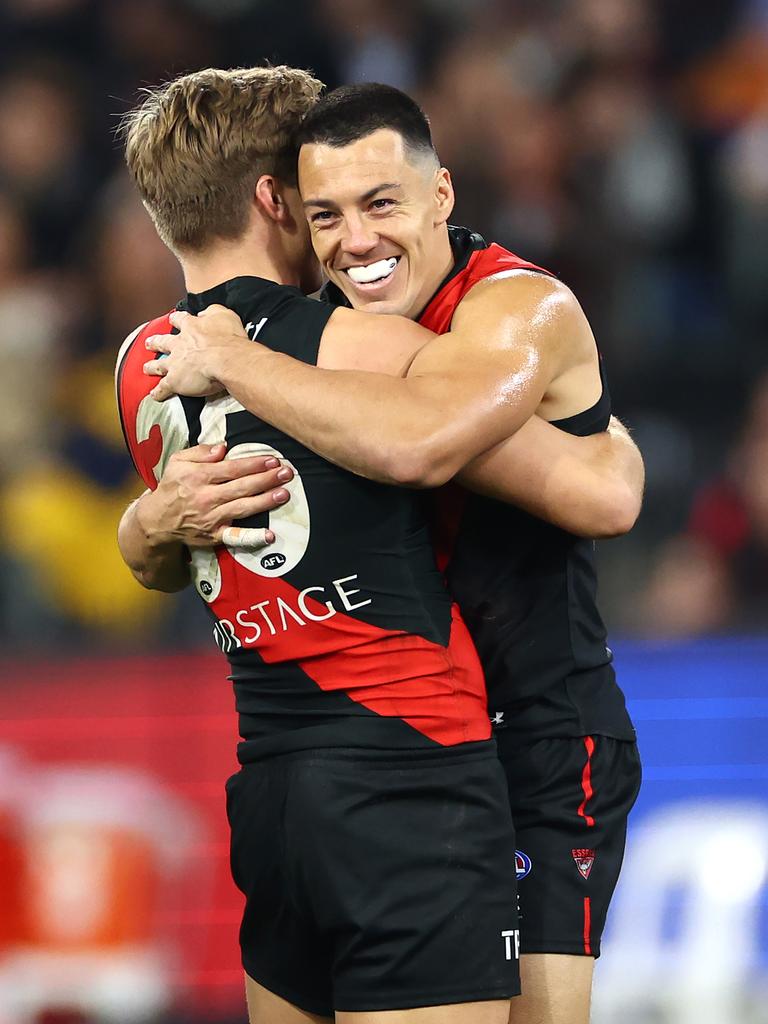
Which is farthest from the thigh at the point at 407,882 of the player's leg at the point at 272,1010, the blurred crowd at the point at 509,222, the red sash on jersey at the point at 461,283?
the blurred crowd at the point at 509,222

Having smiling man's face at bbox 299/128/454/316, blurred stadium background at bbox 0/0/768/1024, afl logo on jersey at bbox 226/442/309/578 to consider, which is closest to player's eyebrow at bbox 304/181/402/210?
smiling man's face at bbox 299/128/454/316

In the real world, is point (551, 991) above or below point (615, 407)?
below

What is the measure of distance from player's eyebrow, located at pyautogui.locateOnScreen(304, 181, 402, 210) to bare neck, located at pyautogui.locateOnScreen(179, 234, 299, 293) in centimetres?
12

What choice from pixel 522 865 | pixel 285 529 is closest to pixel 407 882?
pixel 522 865

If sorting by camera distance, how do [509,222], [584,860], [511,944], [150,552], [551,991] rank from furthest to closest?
1. [509,222]
2. [150,552]
3. [584,860]
4. [551,991]
5. [511,944]

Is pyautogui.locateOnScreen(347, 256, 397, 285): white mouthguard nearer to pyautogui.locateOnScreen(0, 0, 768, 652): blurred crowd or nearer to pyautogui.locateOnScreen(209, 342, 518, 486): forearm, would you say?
pyautogui.locateOnScreen(209, 342, 518, 486): forearm

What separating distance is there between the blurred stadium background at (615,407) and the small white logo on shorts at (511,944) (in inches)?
103

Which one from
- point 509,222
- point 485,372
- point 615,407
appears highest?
point 509,222

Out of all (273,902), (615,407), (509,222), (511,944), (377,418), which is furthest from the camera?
(509,222)

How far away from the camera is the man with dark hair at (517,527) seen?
2.86 meters

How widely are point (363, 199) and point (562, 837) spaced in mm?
1300

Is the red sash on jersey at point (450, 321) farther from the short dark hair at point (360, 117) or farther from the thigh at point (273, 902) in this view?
the thigh at point (273, 902)

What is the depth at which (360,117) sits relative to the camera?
297 cm

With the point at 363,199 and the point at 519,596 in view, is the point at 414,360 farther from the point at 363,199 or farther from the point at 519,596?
the point at 519,596
